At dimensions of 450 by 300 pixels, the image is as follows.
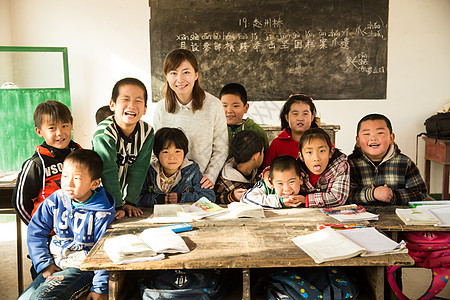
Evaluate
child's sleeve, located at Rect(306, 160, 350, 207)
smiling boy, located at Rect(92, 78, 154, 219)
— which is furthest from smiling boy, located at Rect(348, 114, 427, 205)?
smiling boy, located at Rect(92, 78, 154, 219)

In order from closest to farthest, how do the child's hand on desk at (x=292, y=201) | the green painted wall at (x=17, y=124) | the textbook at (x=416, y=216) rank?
1. the textbook at (x=416, y=216)
2. the child's hand on desk at (x=292, y=201)
3. the green painted wall at (x=17, y=124)

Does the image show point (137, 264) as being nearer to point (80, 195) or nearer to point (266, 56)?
point (80, 195)

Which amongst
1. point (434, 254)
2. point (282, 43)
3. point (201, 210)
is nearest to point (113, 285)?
point (201, 210)

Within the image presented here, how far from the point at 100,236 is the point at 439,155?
3788 mm

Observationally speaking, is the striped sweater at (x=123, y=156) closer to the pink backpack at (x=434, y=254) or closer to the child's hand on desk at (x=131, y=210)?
the child's hand on desk at (x=131, y=210)

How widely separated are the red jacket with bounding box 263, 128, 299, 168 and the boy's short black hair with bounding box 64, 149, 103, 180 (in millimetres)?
1152

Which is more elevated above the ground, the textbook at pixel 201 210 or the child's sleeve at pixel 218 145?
the child's sleeve at pixel 218 145

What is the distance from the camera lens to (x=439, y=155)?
4.56 metres

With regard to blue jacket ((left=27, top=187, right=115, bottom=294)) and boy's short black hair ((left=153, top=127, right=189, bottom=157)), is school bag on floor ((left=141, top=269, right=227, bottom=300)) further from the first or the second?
boy's short black hair ((left=153, top=127, right=189, bottom=157))

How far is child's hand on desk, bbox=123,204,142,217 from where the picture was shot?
7.43ft

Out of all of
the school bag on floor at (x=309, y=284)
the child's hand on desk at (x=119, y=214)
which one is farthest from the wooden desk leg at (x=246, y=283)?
the child's hand on desk at (x=119, y=214)

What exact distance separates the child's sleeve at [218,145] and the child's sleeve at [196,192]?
131mm

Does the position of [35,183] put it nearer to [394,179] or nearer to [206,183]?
[206,183]

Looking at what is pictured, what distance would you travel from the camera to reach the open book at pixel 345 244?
166 centimetres
